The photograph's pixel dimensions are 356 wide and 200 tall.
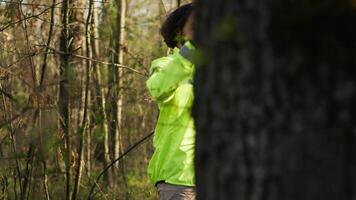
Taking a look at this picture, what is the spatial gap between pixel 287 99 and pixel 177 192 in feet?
8.31

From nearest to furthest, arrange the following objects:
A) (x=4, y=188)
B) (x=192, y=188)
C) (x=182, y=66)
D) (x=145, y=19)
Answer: (x=182, y=66) < (x=192, y=188) < (x=4, y=188) < (x=145, y=19)

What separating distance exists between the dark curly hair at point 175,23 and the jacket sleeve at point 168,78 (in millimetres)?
233

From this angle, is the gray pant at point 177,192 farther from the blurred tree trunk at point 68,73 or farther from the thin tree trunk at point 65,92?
the blurred tree trunk at point 68,73

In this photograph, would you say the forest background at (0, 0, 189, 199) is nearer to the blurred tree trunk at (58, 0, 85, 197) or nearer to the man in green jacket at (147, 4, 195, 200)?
the blurred tree trunk at (58, 0, 85, 197)

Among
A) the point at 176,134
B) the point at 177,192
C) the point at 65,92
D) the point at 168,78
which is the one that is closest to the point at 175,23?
the point at 168,78

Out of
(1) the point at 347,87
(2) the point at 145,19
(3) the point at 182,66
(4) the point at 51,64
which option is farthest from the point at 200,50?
(2) the point at 145,19

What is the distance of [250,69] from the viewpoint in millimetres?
1933

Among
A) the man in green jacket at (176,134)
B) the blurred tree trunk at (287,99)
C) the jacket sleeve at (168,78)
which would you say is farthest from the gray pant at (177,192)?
the blurred tree trunk at (287,99)

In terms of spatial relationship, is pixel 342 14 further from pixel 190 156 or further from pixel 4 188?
pixel 4 188

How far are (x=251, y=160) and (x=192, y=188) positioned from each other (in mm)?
2457

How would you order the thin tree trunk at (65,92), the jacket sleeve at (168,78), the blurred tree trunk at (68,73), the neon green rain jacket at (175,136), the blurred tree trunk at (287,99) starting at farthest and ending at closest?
1. the blurred tree trunk at (68,73)
2. the thin tree trunk at (65,92)
3. the neon green rain jacket at (175,136)
4. the jacket sleeve at (168,78)
5. the blurred tree trunk at (287,99)

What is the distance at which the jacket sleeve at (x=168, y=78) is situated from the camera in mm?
4098

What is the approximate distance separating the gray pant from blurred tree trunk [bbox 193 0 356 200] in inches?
93.6

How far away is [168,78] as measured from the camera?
4.16 meters
